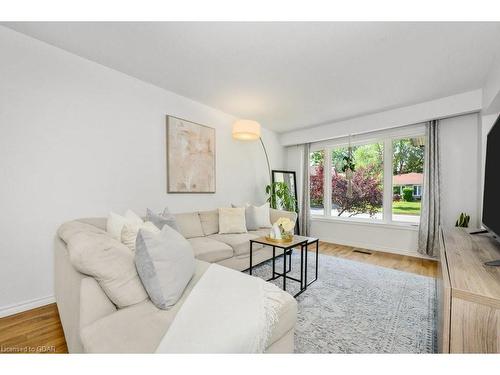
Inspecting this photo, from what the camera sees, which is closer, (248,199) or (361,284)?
(361,284)

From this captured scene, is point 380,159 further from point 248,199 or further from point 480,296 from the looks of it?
point 480,296

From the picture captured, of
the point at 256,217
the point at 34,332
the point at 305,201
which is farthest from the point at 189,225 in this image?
the point at 305,201

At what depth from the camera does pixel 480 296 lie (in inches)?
35.2

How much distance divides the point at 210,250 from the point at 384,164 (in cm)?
349

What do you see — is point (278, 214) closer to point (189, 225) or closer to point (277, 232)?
point (277, 232)

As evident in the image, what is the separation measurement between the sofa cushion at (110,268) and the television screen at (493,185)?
90.5 inches

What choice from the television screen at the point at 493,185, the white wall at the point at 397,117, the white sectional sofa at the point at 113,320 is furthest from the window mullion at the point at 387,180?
the white sectional sofa at the point at 113,320

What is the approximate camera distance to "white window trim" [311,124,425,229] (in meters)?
3.76

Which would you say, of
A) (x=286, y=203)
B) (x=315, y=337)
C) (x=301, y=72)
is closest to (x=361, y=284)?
(x=315, y=337)

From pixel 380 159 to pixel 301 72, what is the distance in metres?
2.55

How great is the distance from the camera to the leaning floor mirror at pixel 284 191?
4398 mm

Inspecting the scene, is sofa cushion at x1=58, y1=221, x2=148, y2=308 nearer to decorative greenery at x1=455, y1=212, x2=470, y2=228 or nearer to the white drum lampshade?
the white drum lampshade

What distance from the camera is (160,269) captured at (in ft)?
3.78

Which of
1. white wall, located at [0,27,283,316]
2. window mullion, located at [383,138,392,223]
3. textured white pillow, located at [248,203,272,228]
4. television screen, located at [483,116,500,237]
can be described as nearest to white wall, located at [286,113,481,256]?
window mullion, located at [383,138,392,223]
